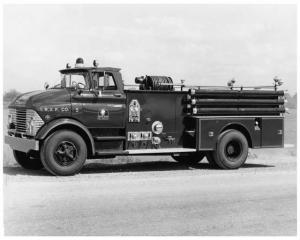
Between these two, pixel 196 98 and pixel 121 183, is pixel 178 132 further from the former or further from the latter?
pixel 121 183

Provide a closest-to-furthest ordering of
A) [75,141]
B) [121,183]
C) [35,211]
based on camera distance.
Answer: [35,211] < [121,183] < [75,141]

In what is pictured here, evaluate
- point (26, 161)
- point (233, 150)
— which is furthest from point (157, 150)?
point (26, 161)

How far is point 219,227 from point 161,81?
261 inches

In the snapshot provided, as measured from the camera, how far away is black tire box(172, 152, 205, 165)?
1521 centimetres

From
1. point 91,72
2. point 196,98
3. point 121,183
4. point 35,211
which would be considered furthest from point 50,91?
point 35,211

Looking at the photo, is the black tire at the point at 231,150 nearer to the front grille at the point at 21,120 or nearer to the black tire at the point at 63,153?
the black tire at the point at 63,153

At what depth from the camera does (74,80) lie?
42.1 feet

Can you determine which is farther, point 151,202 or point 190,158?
point 190,158

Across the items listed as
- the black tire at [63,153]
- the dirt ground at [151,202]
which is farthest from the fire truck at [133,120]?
the dirt ground at [151,202]

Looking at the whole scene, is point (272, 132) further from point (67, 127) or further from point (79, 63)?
point (67, 127)

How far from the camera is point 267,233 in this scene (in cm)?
717

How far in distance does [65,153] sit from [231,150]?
14.4ft

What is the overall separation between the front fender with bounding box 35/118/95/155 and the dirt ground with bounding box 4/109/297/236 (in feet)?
2.30

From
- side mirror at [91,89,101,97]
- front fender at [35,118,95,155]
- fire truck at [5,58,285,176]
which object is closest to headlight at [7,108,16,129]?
fire truck at [5,58,285,176]
